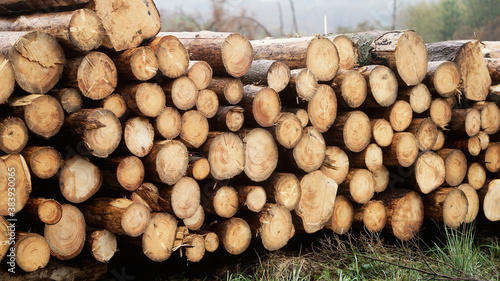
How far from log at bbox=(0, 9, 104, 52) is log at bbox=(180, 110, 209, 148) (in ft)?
2.32

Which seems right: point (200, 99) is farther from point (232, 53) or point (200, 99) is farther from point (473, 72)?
point (473, 72)

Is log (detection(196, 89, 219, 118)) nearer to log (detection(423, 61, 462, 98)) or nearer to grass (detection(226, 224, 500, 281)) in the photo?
grass (detection(226, 224, 500, 281))

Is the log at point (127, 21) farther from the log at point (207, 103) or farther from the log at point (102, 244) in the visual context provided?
the log at point (102, 244)

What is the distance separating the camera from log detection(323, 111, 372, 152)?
12.5 feet

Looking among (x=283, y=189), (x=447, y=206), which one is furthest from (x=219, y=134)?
(x=447, y=206)

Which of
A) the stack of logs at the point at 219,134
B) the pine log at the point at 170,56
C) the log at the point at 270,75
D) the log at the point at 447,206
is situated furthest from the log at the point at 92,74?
the log at the point at 447,206

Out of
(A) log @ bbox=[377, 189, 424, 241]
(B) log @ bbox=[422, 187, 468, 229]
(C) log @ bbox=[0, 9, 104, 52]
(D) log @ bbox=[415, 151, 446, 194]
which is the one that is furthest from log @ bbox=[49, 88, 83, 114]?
(B) log @ bbox=[422, 187, 468, 229]

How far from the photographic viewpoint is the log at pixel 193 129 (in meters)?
3.20

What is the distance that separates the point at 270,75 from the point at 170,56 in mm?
762

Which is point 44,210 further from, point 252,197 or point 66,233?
point 252,197

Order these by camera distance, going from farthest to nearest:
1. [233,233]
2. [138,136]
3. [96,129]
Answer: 1. [233,233]
2. [138,136]
3. [96,129]

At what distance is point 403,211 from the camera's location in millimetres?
4184

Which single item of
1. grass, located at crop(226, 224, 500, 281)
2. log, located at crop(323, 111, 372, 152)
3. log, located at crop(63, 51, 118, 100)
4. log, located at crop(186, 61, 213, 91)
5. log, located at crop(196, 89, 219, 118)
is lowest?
grass, located at crop(226, 224, 500, 281)

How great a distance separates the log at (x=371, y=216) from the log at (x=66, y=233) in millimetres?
2168
